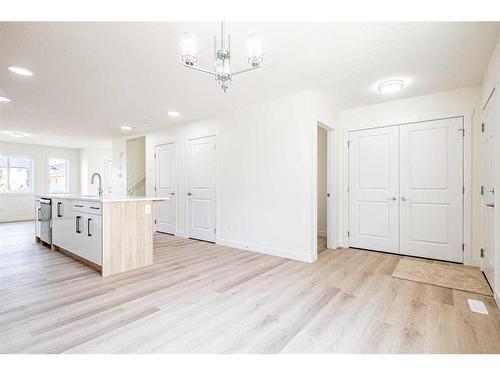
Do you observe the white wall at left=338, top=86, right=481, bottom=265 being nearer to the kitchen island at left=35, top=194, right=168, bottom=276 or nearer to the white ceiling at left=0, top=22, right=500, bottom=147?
the white ceiling at left=0, top=22, right=500, bottom=147

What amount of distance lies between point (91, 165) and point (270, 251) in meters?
8.09

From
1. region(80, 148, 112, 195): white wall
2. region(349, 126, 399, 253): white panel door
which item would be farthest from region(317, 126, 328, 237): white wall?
region(80, 148, 112, 195): white wall

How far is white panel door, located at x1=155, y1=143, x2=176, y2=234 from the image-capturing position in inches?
225

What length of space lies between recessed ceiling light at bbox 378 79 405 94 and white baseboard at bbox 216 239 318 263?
2459 mm

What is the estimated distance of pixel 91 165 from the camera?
9094mm

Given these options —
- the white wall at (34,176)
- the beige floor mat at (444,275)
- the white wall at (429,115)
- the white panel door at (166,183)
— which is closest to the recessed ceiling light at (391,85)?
the white wall at (429,115)
